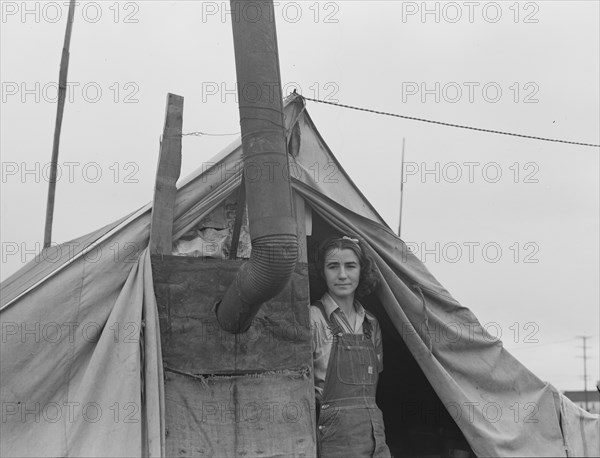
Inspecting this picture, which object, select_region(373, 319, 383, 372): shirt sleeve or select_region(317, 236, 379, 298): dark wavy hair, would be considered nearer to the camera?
select_region(317, 236, 379, 298): dark wavy hair

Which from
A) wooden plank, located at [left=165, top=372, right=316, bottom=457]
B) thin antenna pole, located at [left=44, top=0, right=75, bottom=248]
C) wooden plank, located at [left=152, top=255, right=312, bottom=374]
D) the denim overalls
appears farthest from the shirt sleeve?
thin antenna pole, located at [left=44, top=0, right=75, bottom=248]

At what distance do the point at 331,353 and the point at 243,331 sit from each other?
752 mm

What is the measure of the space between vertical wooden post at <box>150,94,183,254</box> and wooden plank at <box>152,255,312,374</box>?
0.13m

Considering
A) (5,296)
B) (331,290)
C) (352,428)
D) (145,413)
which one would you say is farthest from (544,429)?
(5,296)

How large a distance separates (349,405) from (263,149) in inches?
75.9

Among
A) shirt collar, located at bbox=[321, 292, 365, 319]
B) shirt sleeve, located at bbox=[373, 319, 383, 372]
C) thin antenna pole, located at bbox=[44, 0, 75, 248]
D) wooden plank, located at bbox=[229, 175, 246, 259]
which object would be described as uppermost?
thin antenna pole, located at bbox=[44, 0, 75, 248]

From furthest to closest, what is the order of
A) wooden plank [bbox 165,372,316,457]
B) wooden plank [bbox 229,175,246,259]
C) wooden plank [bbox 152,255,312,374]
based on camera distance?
wooden plank [bbox 229,175,246,259] < wooden plank [bbox 152,255,312,374] < wooden plank [bbox 165,372,316,457]

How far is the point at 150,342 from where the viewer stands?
4.91 meters

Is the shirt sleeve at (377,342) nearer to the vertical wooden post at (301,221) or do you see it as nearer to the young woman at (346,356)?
the young woman at (346,356)

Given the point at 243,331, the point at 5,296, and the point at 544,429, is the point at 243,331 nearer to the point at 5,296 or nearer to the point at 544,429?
the point at 5,296

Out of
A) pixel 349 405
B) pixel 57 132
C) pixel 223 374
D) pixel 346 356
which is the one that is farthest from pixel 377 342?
pixel 57 132

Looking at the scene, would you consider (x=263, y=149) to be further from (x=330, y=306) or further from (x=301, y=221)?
(x=330, y=306)

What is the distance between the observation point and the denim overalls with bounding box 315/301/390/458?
552 cm

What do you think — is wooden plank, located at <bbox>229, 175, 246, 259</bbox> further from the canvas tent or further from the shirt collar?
the shirt collar
